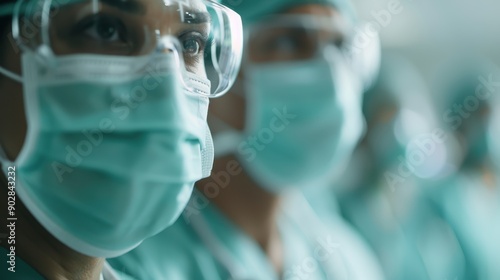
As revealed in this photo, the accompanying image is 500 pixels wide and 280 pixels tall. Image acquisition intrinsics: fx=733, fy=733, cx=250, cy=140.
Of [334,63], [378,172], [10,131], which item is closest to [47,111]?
[10,131]

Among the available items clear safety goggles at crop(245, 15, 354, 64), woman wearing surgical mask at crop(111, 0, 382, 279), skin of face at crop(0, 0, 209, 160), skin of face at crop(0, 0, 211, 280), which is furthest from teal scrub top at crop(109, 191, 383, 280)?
clear safety goggles at crop(245, 15, 354, 64)

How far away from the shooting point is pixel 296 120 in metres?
1.47

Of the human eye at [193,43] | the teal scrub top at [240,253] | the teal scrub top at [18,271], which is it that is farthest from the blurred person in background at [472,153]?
the teal scrub top at [18,271]

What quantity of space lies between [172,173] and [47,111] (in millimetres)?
153

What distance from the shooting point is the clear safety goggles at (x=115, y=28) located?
773mm

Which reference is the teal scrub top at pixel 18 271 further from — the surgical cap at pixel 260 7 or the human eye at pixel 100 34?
the surgical cap at pixel 260 7

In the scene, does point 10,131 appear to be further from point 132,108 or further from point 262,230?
point 262,230

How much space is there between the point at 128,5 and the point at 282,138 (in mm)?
723

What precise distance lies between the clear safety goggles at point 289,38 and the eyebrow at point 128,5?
613 millimetres

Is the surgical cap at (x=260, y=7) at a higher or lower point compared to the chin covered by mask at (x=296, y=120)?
higher

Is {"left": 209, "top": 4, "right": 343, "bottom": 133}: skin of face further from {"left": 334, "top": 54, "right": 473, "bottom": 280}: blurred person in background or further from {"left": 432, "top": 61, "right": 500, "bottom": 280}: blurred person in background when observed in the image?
{"left": 432, "top": 61, "right": 500, "bottom": 280}: blurred person in background

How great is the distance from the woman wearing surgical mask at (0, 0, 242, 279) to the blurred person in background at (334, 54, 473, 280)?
1.12 meters

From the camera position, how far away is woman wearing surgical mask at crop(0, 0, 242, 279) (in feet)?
2.56

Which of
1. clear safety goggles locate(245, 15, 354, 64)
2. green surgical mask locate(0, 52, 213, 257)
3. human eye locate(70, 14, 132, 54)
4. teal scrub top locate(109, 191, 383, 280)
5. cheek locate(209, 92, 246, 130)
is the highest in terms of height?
human eye locate(70, 14, 132, 54)
